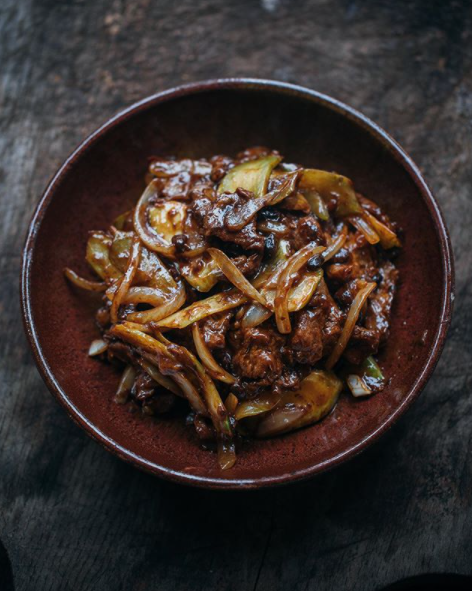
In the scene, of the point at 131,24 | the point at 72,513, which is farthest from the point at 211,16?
the point at 72,513

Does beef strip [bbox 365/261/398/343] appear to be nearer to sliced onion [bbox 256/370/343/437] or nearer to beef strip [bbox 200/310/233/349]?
sliced onion [bbox 256/370/343/437]

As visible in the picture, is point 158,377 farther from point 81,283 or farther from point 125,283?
point 81,283

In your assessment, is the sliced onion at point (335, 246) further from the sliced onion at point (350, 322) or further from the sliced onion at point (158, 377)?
the sliced onion at point (158, 377)

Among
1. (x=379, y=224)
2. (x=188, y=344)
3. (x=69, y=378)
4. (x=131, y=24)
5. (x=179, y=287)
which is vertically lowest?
(x=69, y=378)

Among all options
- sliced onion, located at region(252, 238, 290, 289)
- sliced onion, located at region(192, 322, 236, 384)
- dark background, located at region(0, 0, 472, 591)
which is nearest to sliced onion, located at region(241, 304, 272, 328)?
sliced onion, located at region(252, 238, 290, 289)

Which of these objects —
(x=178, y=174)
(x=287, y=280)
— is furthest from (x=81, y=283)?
(x=287, y=280)

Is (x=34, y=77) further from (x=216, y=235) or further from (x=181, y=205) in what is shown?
(x=216, y=235)
